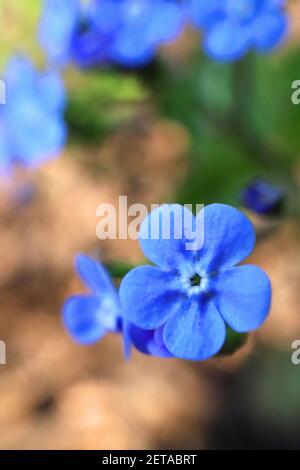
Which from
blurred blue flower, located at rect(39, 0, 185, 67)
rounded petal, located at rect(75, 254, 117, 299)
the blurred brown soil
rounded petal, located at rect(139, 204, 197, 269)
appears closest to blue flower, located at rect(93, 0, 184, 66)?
blurred blue flower, located at rect(39, 0, 185, 67)

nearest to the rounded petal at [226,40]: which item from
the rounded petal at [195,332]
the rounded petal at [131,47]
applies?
the rounded petal at [131,47]

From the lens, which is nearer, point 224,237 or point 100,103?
point 224,237

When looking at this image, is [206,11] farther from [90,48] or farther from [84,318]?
[84,318]

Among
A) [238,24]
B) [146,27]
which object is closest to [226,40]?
[238,24]

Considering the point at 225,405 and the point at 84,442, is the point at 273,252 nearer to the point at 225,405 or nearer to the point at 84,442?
the point at 225,405

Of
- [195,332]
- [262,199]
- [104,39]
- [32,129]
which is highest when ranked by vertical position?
[104,39]

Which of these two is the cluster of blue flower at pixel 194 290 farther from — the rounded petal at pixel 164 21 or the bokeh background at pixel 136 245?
the rounded petal at pixel 164 21
